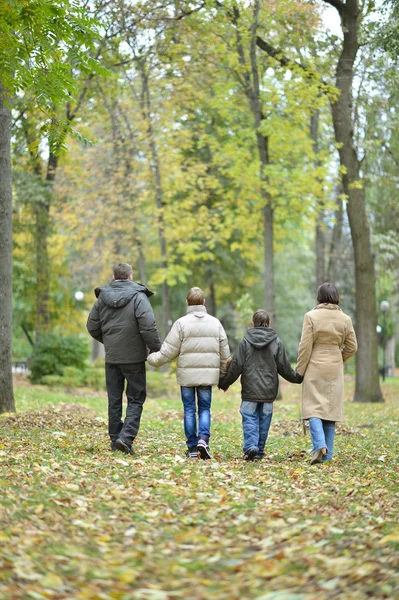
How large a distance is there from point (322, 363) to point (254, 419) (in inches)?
41.6

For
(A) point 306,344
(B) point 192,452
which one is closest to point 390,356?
(B) point 192,452

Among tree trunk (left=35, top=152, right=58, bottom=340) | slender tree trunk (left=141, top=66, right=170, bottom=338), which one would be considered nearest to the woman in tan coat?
tree trunk (left=35, top=152, right=58, bottom=340)

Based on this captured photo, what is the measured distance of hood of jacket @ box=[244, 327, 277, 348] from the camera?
9.89m

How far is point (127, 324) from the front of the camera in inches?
384

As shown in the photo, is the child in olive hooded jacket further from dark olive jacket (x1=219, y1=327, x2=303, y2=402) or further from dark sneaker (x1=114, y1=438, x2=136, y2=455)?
dark sneaker (x1=114, y1=438, x2=136, y2=455)

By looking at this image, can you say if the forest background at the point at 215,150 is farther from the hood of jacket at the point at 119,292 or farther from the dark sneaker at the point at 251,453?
the dark sneaker at the point at 251,453

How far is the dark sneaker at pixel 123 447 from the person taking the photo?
9.84 metres

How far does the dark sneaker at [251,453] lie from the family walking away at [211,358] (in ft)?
0.05

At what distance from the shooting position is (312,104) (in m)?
21.8

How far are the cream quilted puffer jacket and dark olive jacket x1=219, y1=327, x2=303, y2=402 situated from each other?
263 mm

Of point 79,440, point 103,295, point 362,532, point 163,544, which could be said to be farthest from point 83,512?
point 79,440

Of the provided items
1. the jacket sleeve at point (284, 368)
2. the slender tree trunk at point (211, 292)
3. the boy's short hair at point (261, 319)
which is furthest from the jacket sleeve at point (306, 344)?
the slender tree trunk at point (211, 292)

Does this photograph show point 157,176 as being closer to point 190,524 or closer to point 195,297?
point 195,297

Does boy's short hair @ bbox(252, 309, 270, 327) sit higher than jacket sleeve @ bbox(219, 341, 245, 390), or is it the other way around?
boy's short hair @ bbox(252, 309, 270, 327)
